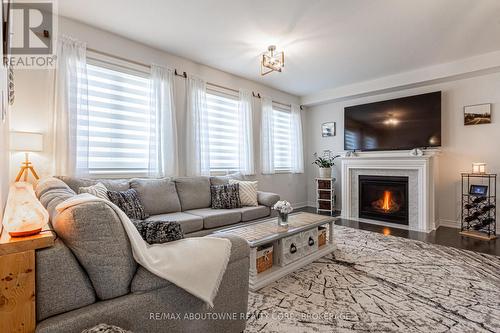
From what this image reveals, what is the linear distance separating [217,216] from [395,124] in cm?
376

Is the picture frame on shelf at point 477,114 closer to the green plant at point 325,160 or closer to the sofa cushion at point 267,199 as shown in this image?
the green plant at point 325,160

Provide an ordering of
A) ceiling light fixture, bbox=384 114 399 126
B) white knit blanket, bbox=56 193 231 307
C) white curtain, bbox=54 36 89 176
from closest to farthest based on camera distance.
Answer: white knit blanket, bbox=56 193 231 307
white curtain, bbox=54 36 89 176
ceiling light fixture, bbox=384 114 399 126

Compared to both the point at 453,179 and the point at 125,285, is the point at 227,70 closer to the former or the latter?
the point at 125,285

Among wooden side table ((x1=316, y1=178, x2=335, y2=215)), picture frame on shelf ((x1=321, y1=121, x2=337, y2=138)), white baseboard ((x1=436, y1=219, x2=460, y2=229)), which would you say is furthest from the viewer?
picture frame on shelf ((x1=321, y1=121, x2=337, y2=138))

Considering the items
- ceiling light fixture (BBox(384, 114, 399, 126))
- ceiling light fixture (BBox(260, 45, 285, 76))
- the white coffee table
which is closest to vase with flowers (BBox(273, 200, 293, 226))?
the white coffee table

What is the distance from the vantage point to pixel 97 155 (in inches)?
123

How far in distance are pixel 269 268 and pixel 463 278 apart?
6.00 ft

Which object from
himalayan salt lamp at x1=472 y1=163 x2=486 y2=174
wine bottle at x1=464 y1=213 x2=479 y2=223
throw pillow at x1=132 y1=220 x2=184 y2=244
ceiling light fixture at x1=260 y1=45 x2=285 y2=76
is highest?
ceiling light fixture at x1=260 y1=45 x2=285 y2=76

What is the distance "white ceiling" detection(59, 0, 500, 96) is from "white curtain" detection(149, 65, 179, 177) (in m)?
0.45

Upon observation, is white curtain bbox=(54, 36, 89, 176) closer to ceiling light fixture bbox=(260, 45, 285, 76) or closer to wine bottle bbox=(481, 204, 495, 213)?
ceiling light fixture bbox=(260, 45, 285, 76)

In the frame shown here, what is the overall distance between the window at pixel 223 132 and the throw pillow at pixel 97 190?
72.8 inches

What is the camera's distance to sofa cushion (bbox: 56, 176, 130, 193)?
265cm

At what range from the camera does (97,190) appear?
2.61 metres

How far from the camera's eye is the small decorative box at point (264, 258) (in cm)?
236
